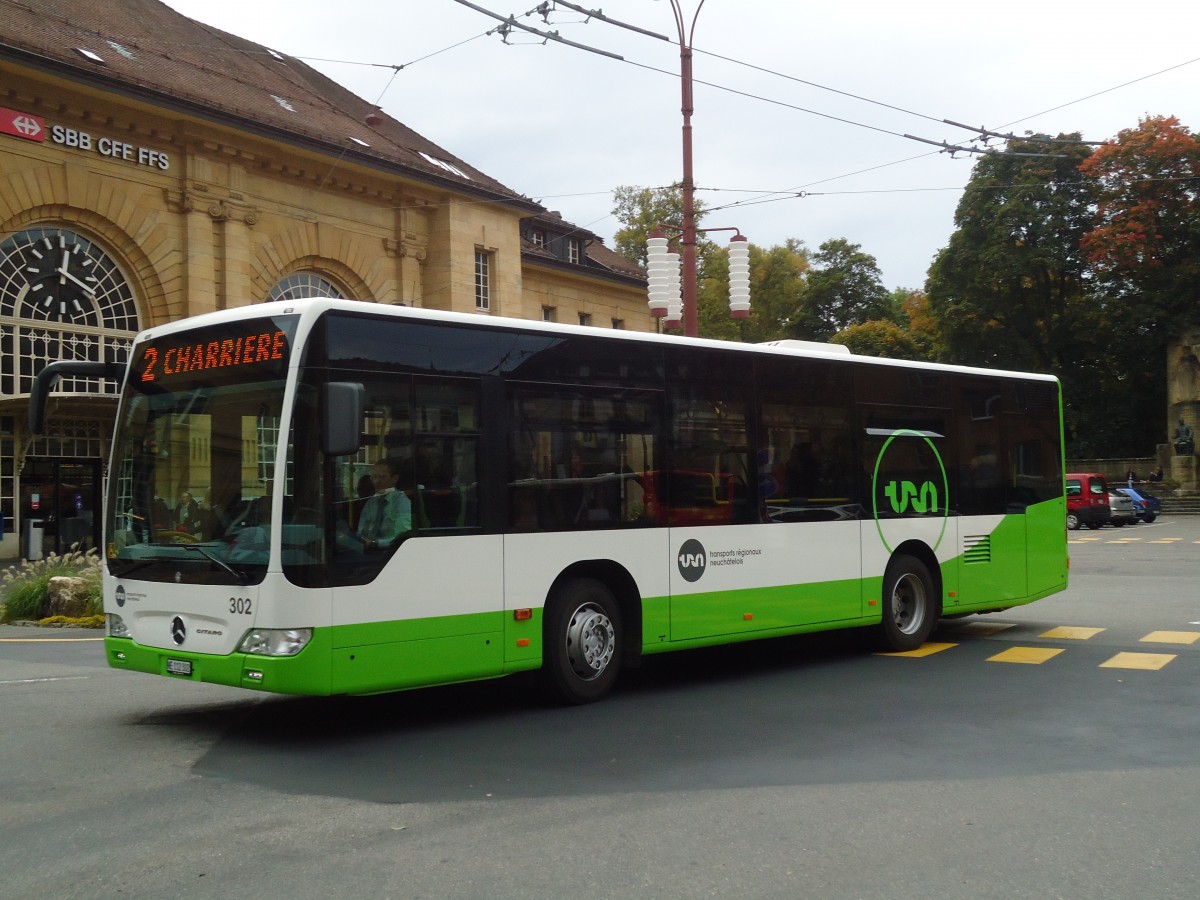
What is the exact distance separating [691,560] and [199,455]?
393 cm

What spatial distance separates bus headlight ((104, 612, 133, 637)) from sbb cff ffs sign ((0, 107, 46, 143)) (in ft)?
65.3

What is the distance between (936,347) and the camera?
6725cm

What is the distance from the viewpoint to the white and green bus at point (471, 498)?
7.87 metres

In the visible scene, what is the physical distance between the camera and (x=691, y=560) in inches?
403

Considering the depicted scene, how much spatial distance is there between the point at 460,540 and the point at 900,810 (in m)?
3.57

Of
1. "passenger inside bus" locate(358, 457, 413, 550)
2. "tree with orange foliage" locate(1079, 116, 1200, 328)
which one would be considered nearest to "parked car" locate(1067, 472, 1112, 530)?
"tree with orange foliage" locate(1079, 116, 1200, 328)

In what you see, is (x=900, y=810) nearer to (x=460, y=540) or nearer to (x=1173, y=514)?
(x=460, y=540)

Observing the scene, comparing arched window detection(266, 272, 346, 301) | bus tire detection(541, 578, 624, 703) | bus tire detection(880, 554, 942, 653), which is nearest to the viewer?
bus tire detection(541, 578, 624, 703)

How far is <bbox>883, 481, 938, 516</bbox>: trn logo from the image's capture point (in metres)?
12.4

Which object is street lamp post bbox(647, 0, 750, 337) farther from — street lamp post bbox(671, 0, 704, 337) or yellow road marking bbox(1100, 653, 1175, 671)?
yellow road marking bbox(1100, 653, 1175, 671)

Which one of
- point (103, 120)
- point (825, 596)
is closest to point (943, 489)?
point (825, 596)

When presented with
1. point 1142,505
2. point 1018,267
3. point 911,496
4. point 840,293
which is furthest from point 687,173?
point 840,293

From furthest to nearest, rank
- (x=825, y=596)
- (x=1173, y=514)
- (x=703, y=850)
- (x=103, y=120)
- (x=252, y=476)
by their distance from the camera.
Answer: (x=1173, y=514) < (x=103, y=120) < (x=825, y=596) < (x=252, y=476) < (x=703, y=850)

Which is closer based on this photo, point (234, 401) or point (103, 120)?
point (234, 401)
